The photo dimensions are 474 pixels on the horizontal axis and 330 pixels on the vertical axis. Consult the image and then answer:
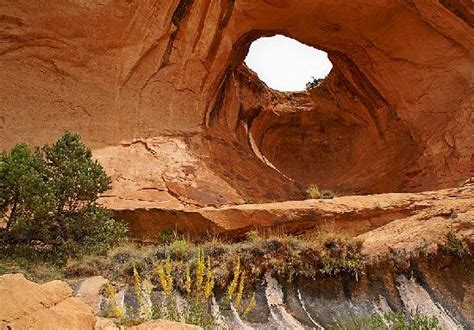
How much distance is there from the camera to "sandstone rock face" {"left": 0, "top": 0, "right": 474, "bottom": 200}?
13.1 m

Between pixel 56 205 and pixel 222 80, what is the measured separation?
8.57 meters

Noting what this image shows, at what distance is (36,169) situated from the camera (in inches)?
375

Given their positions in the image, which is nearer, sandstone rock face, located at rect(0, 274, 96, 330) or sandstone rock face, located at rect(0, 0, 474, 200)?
sandstone rock face, located at rect(0, 274, 96, 330)

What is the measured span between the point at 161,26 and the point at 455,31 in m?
8.57

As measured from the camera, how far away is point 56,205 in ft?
30.3

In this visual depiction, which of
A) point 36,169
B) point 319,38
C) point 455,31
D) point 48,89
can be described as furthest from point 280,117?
point 36,169

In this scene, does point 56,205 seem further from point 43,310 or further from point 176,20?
point 176,20

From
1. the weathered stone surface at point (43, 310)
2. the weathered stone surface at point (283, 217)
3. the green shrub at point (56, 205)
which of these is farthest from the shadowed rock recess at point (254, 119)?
the weathered stone surface at point (43, 310)

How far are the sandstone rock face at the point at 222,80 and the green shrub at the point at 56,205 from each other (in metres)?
2.19

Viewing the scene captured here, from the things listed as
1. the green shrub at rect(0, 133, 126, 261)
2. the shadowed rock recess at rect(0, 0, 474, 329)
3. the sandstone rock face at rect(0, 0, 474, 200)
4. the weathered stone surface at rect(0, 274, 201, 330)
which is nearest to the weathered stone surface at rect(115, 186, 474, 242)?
the shadowed rock recess at rect(0, 0, 474, 329)

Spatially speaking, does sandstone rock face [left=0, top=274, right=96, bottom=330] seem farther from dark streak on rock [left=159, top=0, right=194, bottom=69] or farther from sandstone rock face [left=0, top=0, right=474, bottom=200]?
dark streak on rock [left=159, top=0, right=194, bottom=69]

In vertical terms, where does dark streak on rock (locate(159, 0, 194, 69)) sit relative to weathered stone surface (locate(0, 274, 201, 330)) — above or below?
above

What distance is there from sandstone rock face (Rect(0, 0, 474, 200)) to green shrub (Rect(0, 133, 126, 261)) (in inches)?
86.2

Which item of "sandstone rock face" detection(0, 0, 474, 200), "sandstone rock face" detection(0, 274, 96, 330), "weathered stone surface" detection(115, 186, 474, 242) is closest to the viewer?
→ "sandstone rock face" detection(0, 274, 96, 330)
